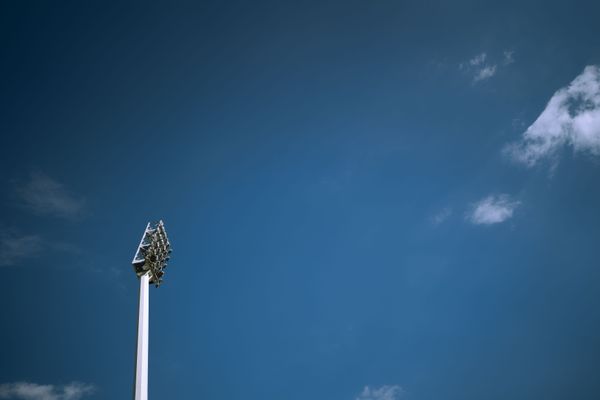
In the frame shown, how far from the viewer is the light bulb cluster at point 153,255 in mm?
30219

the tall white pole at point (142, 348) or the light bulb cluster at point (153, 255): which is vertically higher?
the light bulb cluster at point (153, 255)

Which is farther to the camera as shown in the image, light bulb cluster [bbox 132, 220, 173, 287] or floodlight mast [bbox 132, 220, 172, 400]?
light bulb cluster [bbox 132, 220, 173, 287]

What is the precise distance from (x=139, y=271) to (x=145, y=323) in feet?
16.7

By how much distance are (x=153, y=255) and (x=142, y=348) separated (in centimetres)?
818

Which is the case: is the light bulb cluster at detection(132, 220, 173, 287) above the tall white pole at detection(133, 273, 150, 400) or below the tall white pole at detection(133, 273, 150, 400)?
above

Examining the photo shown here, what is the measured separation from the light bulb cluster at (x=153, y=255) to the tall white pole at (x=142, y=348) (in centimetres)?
85

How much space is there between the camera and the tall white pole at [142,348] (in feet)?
76.9

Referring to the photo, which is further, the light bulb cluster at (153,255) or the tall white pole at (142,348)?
the light bulb cluster at (153,255)

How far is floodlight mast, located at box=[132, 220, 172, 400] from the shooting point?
24.4 m

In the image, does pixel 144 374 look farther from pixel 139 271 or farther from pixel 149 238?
pixel 149 238

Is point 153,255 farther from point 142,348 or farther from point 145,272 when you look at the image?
point 142,348

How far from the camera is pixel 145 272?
98.3 ft

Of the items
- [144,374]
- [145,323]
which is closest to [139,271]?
[145,323]

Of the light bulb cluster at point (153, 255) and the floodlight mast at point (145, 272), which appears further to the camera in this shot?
the light bulb cluster at point (153, 255)
